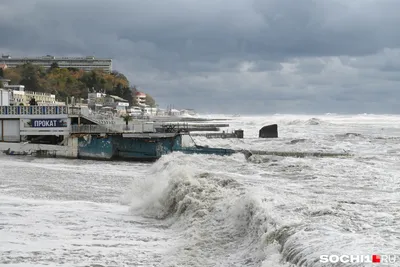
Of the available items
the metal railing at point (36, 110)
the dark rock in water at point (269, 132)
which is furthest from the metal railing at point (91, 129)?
the dark rock in water at point (269, 132)

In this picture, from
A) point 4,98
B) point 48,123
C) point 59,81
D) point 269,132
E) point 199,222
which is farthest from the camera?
point 59,81

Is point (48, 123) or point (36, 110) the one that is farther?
point (36, 110)

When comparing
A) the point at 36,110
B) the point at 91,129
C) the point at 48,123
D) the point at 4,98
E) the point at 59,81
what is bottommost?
the point at 91,129

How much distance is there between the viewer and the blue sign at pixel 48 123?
39.2m

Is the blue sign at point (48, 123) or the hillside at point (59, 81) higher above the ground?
the hillside at point (59, 81)

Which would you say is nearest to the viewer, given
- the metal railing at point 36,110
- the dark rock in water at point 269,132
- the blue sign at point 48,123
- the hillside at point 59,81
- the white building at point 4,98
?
the blue sign at point 48,123

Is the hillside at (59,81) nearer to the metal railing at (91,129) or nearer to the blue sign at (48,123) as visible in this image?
the blue sign at (48,123)

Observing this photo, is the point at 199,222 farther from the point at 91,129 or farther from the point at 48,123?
the point at 48,123

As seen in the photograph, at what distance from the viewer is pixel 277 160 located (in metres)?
30.5

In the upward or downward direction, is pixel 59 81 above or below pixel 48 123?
above

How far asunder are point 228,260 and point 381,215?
417cm

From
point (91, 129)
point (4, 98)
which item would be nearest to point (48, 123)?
point (91, 129)

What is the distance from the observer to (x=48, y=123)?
1553 inches

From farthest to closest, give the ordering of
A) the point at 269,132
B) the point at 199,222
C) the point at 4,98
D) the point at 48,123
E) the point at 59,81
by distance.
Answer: the point at 59,81 < the point at 269,132 < the point at 4,98 < the point at 48,123 < the point at 199,222
